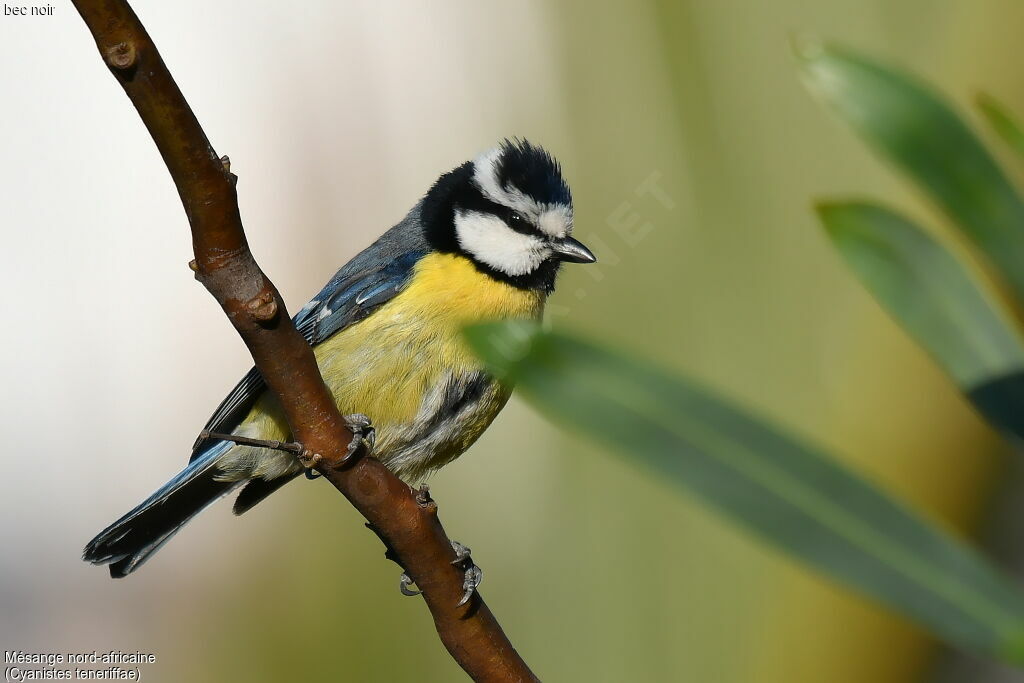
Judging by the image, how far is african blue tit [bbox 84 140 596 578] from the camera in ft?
5.69

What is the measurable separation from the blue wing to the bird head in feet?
0.30

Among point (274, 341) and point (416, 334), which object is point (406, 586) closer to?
point (416, 334)

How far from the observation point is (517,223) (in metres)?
1.99

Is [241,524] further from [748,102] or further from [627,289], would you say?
[748,102]

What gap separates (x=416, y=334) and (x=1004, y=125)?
125 cm

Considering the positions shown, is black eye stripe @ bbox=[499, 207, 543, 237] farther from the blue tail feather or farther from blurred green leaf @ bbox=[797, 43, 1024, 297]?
blurred green leaf @ bbox=[797, 43, 1024, 297]

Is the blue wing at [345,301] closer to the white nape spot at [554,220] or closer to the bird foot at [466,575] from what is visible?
the white nape spot at [554,220]

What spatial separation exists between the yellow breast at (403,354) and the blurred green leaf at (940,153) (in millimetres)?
1156

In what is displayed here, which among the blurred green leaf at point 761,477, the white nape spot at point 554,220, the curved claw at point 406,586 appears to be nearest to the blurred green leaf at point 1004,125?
the blurred green leaf at point 761,477

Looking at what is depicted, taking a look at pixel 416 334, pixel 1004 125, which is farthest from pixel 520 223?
pixel 1004 125

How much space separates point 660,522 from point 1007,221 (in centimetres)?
146

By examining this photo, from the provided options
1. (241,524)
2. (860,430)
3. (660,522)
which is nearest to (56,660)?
(241,524)

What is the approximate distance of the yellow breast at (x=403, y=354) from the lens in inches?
67.7

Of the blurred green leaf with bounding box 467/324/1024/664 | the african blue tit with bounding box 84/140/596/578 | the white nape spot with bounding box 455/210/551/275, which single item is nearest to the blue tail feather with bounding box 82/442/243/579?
the african blue tit with bounding box 84/140/596/578
